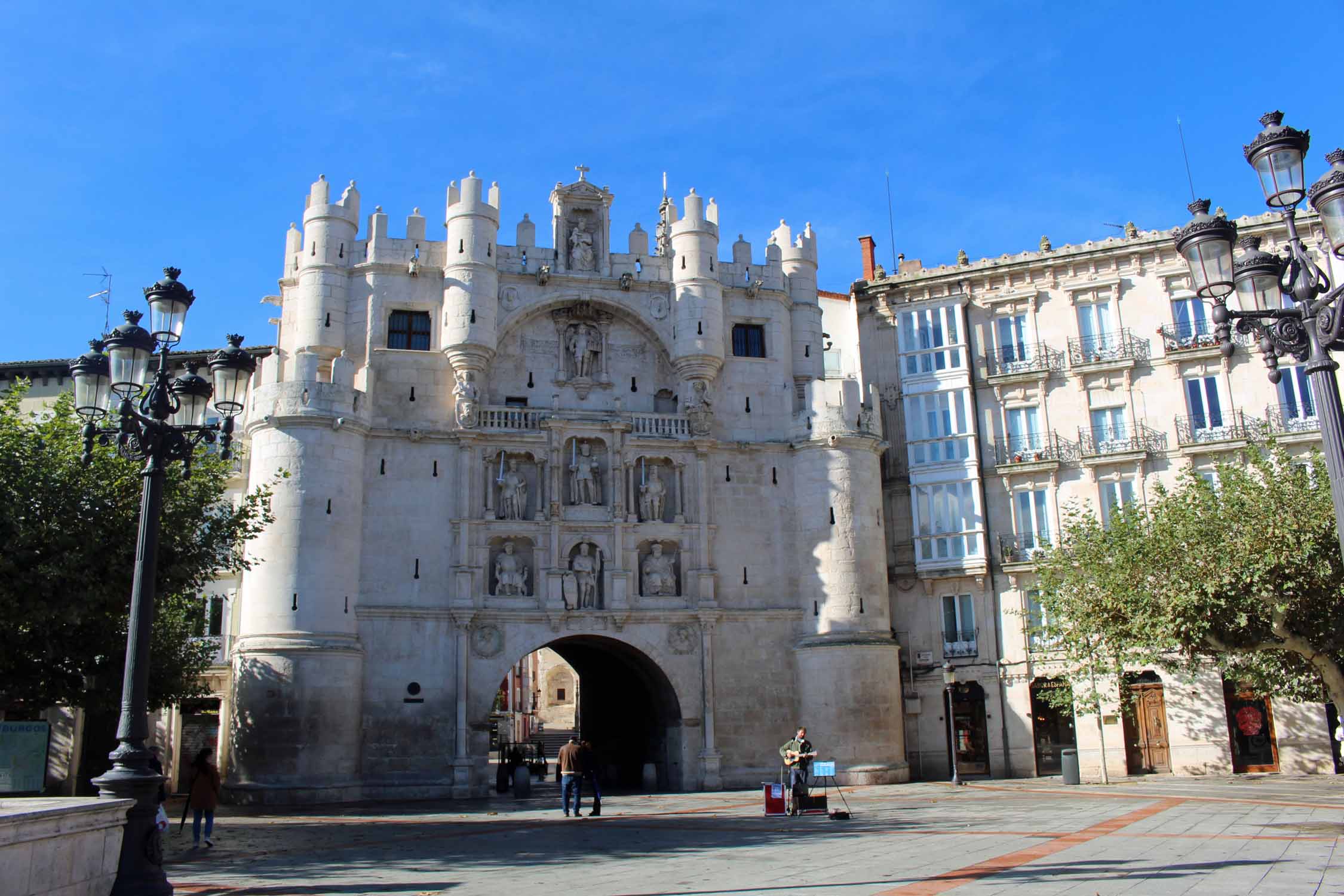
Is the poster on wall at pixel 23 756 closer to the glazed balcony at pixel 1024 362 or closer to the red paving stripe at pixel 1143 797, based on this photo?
the red paving stripe at pixel 1143 797

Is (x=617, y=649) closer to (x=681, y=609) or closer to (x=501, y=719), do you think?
(x=681, y=609)

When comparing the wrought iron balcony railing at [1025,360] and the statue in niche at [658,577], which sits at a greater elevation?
the wrought iron balcony railing at [1025,360]

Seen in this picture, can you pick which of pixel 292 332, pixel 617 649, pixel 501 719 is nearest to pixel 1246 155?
pixel 617 649

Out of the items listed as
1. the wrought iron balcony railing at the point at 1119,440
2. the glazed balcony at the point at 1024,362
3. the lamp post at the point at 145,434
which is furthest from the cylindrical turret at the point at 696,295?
the lamp post at the point at 145,434

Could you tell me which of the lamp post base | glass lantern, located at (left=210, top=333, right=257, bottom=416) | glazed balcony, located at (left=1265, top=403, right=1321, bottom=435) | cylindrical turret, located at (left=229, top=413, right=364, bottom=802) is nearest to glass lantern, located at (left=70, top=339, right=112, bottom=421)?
glass lantern, located at (left=210, top=333, right=257, bottom=416)

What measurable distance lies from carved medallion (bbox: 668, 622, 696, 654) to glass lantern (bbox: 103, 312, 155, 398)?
74.2 ft

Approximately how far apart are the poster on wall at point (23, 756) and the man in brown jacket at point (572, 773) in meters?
9.95

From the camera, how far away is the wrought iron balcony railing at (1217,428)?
35.4 m

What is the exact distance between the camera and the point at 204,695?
35281 millimetres

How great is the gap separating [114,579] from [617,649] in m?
17.8

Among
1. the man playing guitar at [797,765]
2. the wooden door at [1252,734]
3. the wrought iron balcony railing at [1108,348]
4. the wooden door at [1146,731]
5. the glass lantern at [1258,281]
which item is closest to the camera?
the glass lantern at [1258,281]

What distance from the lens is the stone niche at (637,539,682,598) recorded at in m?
35.7

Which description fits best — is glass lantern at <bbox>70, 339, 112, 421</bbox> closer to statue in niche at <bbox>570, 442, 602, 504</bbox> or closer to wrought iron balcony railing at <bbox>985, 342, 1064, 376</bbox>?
statue in niche at <bbox>570, 442, 602, 504</bbox>

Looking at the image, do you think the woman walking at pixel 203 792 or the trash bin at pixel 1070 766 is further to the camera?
the trash bin at pixel 1070 766
